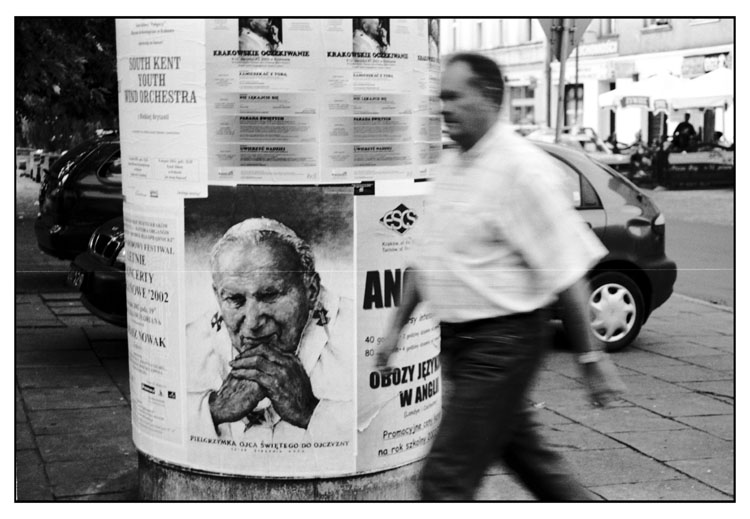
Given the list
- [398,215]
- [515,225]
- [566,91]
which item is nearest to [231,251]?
[398,215]

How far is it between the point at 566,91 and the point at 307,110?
5087 mm

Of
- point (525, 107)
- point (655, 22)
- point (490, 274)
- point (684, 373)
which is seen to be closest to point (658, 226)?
point (684, 373)

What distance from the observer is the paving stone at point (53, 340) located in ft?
27.6

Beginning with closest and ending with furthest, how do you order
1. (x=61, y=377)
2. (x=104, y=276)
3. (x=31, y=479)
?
Answer: (x=31, y=479) < (x=61, y=377) < (x=104, y=276)

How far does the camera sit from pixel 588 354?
355cm

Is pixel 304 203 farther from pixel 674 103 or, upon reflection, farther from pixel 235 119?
pixel 674 103

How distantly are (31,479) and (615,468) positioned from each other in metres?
2.62

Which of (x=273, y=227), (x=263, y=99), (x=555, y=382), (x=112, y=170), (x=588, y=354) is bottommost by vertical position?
(x=555, y=382)

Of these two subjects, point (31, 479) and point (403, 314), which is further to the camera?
point (31, 479)

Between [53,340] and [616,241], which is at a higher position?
[616,241]

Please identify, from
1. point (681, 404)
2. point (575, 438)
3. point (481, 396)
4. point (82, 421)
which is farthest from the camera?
point (681, 404)

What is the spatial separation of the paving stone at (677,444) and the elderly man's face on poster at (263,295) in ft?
7.32

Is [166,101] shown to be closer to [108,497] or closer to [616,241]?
[108,497]

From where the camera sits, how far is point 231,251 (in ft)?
14.0
